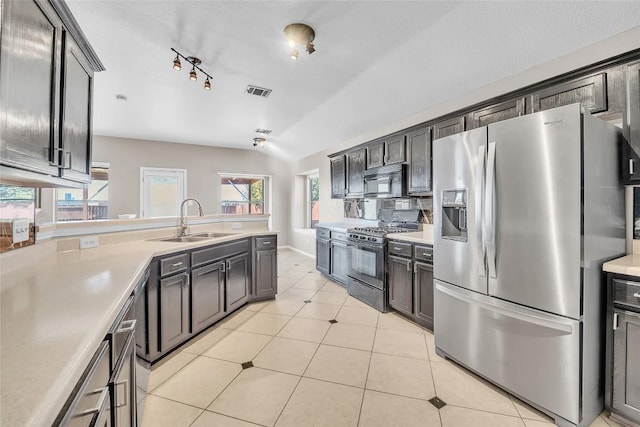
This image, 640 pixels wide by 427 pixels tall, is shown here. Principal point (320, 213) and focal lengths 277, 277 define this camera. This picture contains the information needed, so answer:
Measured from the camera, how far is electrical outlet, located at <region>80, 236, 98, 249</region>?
2117 millimetres

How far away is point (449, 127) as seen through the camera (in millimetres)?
3004

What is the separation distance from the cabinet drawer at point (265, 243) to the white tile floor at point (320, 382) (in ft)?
2.92

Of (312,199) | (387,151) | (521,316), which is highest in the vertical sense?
(387,151)

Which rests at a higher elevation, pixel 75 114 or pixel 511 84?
pixel 511 84

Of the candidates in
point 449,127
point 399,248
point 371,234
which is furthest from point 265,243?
point 449,127

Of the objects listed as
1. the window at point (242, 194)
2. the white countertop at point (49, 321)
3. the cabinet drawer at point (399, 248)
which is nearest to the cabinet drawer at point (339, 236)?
the cabinet drawer at point (399, 248)

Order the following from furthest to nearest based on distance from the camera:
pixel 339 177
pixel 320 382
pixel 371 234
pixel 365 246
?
pixel 339 177 → pixel 365 246 → pixel 371 234 → pixel 320 382

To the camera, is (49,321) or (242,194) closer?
(49,321)

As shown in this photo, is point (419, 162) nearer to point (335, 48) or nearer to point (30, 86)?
point (335, 48)

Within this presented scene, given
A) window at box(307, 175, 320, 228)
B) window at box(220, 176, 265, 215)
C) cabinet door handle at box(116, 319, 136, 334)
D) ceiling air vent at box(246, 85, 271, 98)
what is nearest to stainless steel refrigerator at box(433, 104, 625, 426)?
cabinet door handle at box(116, 319, 136, 334)

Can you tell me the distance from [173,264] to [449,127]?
119 inches

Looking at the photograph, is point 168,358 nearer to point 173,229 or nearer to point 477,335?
point 173,229

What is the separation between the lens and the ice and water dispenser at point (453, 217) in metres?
2.24

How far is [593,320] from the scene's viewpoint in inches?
64.9
